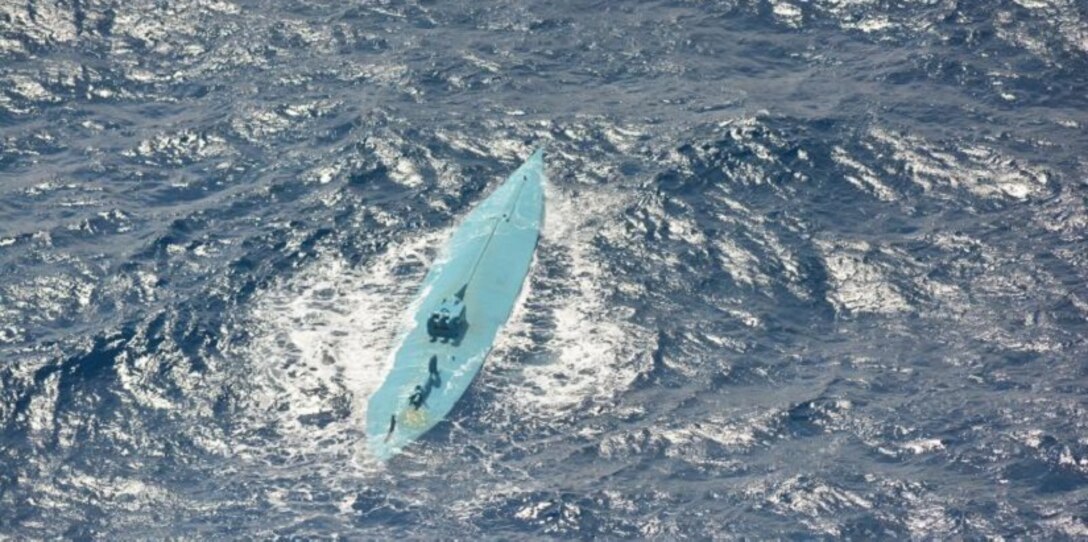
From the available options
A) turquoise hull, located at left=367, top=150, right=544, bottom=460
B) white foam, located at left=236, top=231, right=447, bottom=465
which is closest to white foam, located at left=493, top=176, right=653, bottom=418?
turquoise hull, located at left=367, top=150, right=544, bottom=460

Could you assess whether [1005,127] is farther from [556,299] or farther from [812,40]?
[556,299]

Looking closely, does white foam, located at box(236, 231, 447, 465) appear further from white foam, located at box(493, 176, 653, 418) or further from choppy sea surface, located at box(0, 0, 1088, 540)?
white foam, located at box(493, 176, 653, 418)

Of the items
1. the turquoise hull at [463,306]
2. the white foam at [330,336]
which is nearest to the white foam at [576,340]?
the turquoise hull at [463,306]

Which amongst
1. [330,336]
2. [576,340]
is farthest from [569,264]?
[330,336]

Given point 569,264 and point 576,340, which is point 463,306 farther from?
point 569,264

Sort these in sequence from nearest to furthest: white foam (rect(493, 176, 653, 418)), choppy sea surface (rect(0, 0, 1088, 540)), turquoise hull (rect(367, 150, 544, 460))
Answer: choppy sea surface (rect(0, 0, 1088, 540))
turquoise hull (rect(367, 150, 544, 460))
white foam (rect(493, 176, 653, 418))
